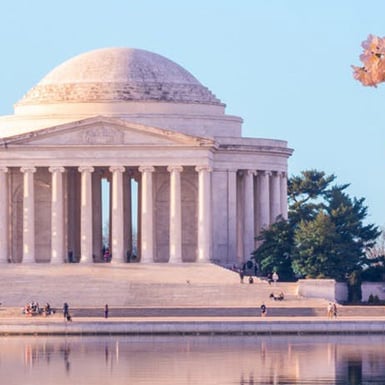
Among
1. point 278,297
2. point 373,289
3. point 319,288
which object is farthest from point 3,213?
point 373,289

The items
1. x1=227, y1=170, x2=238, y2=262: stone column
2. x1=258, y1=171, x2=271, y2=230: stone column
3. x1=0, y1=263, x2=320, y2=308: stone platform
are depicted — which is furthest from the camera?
x1=258, y1=171, x2=271, y2=230: stone column

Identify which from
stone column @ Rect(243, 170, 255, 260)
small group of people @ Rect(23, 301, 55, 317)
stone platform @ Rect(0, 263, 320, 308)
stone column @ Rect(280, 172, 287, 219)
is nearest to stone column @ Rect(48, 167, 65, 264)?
stone platform @ Rect(0, 263, 320, 308)

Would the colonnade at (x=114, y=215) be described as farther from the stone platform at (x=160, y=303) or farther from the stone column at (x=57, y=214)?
the stone platform at (x=160, y=303)

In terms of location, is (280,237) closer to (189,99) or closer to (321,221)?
(321,221)

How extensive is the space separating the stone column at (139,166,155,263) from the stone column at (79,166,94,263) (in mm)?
3702

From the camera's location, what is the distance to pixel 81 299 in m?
102

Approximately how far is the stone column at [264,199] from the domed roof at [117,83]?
22.6 feet

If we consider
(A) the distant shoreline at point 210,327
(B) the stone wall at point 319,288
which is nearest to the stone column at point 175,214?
(B) the stone wall at point 319,288

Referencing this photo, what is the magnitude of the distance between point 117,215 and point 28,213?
20.9 feet

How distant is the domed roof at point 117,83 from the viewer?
120 m

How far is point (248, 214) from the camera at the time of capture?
396 feet

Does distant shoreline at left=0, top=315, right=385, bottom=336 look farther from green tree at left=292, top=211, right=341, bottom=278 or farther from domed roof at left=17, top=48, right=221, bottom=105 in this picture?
domed roof at left=17, top=48, right=221, bottom=105

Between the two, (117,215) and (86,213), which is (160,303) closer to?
(117,215)

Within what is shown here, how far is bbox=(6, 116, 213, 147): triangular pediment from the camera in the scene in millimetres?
112562
